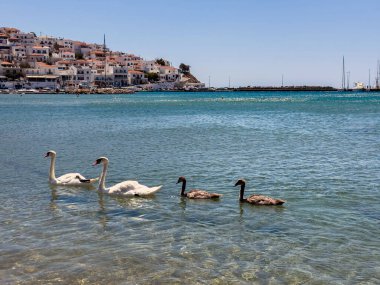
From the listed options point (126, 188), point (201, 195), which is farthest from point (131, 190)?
point (201, 195)

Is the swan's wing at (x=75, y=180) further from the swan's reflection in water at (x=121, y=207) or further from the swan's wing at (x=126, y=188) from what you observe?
the swan's wing at (x=126, y=188)

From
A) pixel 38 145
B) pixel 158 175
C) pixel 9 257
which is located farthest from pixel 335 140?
pixel 9 257

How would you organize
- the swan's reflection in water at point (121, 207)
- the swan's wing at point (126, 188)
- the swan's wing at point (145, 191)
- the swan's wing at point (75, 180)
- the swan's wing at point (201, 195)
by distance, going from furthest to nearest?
1. the swan's wing at point (75, 180)
2. the swan's wing at point (126, 188)
3. the swan's wing at point (145, 191)
4. the swan's wing at point (201, 195)
5. the swan's reflection in water at point (121, 207)

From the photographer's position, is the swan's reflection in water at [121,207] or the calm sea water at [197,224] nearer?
the calm sea water at [197,224]

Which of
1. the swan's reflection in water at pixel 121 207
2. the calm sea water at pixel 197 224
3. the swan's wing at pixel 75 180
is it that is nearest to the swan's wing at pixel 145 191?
the swan's reflection in water at pixel 121 207

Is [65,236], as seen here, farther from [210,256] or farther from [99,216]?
[210,256]

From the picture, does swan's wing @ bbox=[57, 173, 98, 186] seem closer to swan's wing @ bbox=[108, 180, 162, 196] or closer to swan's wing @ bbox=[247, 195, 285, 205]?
swan's wing @ bbox=[108, 180, 162, 196]

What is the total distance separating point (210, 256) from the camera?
8.87 metres

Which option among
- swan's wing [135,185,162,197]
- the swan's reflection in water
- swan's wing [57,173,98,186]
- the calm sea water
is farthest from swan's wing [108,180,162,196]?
swan's wing [57,173,98,186]

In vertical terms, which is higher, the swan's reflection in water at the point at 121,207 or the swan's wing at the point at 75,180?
the swan's wing at the point at 75,180

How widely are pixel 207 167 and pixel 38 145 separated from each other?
11.4m

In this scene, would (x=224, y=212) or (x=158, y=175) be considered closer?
(x=224, y=212)

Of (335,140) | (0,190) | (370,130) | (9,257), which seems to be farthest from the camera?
(370,130)

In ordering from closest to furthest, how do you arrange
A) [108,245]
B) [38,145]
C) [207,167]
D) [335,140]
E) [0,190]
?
[108,245]
[0,190]
[207,167]
[38,145]
[335,140]
